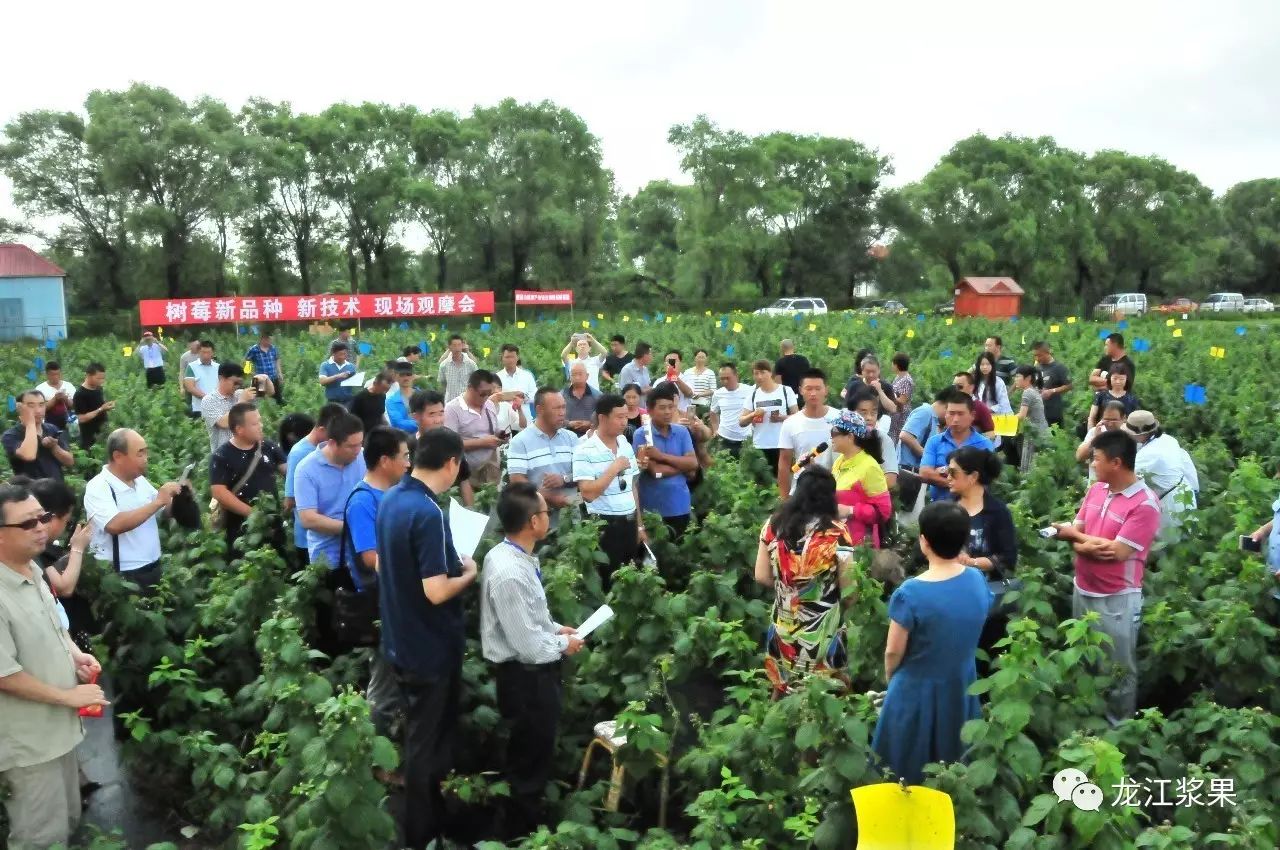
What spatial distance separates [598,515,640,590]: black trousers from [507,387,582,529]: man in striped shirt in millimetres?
419

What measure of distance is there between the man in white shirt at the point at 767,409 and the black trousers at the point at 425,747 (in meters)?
5.18

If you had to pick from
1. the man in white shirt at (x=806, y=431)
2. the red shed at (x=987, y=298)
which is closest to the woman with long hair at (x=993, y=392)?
the man in white shirt at (x=806, y=431)

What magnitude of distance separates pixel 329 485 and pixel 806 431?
3.14 meters

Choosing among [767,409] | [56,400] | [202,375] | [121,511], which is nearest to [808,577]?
[121,511]

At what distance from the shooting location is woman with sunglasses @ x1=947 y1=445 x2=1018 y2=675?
493 centimetres

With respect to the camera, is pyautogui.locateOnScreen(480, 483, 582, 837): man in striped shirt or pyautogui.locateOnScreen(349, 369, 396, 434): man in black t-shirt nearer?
pyautogui.locateOnScreen(480, 483, 582, 837): man in striped shirt

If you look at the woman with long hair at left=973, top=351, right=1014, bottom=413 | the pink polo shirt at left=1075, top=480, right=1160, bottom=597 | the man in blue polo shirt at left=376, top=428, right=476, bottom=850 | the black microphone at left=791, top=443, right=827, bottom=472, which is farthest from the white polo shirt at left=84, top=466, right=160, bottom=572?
the woman with long hair at left=973, top=351, right=1014, bottom=413

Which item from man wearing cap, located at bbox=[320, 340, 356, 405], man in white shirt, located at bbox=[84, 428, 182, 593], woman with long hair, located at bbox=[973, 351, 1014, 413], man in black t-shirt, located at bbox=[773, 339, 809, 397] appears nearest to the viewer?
man in white shirt, located at bbox=[84, 428, 182, 593]

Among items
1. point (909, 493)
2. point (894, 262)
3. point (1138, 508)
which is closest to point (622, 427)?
point (909, 493)

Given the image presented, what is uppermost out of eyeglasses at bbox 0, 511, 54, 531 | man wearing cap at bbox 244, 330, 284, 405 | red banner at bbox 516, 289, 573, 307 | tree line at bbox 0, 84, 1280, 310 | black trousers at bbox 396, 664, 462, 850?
tree line at bbox 0, 84, 1280, 310

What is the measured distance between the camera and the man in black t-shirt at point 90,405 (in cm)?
1084

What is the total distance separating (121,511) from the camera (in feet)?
17.7

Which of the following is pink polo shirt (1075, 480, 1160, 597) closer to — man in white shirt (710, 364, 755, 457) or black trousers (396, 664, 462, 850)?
black trousers (396, 664, 462, 850)

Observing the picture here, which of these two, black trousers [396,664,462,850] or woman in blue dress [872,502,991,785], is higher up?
woman in blue dress [872,502,991,785]
